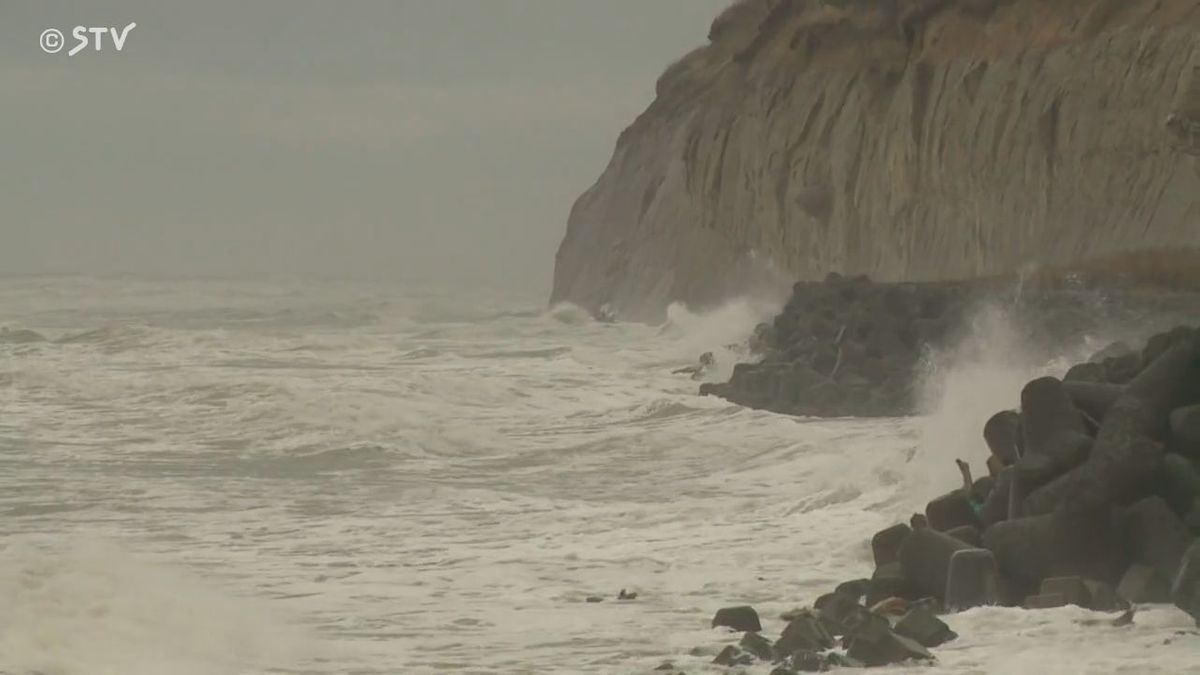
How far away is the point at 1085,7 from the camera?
1248 inches

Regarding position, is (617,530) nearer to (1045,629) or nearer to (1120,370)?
(1120,370)

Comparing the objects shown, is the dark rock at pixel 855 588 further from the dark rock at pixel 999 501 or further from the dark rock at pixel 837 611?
the dark rock at pixel 999 501

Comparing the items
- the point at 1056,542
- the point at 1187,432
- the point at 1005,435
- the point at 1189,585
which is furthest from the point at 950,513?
the point at 1189,585

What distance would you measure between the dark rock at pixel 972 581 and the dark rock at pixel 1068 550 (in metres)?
0.18

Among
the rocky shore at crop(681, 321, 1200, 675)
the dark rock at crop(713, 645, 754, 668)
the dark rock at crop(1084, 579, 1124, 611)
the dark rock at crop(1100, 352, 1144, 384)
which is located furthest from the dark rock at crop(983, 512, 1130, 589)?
the dark rock at crop(1100, 352, 1144, 384)

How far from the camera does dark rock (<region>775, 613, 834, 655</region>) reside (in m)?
9.02

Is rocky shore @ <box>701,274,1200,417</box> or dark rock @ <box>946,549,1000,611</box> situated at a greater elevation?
rocky shore @ <box>701,274,1200,417</box>

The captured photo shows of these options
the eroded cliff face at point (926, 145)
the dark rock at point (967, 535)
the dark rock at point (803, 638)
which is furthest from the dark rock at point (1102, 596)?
the eroded cliff face at point (926, 145)

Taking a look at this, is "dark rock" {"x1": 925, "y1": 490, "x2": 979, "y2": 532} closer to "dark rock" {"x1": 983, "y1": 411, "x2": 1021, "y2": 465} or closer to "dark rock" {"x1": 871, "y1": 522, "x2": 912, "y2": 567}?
"dark rock" {"x1": 871, "y1": 522, "x2": 912, "y2": 567}

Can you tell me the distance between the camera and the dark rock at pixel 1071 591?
9617 mm

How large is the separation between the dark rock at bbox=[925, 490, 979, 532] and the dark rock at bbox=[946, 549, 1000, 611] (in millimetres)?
1490

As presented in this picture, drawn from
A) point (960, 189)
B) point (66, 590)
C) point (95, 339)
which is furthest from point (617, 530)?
point (95, 339)

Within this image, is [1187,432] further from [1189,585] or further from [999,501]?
[1189,585]

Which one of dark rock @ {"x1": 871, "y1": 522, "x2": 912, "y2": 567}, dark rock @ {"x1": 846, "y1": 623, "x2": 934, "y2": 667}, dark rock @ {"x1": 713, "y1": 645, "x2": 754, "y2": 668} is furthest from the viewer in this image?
dark rock @ {"x1": 871, "y1": 522, "x2": 912, "y2": 567}
